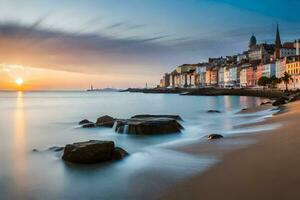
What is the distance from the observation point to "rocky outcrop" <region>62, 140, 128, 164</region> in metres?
11.7

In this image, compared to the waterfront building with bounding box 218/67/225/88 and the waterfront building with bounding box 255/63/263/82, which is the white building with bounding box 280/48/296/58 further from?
the waterfront building with bounding box 218/67/225/88

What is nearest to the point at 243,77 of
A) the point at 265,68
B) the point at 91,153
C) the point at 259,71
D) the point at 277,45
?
the point at 259,71

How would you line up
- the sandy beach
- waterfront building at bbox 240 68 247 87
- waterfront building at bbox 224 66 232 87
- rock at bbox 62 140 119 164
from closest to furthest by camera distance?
1. the sandy beach
2. rock at bbox 62 140 119 164
3. waterfront building at bbox 240 68 247 87
4. waterfront building at bbox 224 66 232 87

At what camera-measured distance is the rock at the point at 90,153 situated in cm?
1169

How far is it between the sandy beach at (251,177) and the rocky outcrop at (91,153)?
12.1ft

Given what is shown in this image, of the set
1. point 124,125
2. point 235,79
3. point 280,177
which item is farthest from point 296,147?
point 235,79

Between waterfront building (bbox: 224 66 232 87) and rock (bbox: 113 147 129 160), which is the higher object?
waterfront building (bbox: 224 66 232 87)

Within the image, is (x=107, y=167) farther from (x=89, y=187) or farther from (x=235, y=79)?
(x=235, y=79)

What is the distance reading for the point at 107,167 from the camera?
36.6ft

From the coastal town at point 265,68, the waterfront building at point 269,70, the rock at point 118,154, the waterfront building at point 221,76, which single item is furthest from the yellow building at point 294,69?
the rock at point 118,154

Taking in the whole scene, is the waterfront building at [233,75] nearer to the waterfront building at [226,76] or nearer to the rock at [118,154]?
the waterfront building at [226,76]

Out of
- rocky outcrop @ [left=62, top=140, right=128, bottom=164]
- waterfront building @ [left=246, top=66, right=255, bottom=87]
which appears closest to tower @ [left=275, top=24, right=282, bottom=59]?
waterfront building @ [left=246, top=66, right=255, bottom=87]

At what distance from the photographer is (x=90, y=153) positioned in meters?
11.7

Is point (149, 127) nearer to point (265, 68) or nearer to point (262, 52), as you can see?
point (265, 68)
